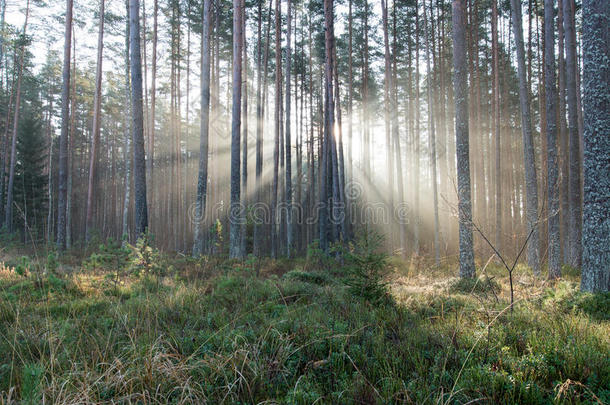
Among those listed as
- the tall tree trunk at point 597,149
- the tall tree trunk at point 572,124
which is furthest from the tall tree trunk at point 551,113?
the tall tree trunk at point 597,149

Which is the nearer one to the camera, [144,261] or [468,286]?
[144,261]

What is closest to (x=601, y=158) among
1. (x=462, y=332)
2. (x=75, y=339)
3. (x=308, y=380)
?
(x=462, y=332)

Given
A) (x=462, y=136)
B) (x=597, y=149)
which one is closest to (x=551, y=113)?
(x=462, y=136)

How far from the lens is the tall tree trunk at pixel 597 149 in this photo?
5.12 metres

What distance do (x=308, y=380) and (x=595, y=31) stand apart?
24.0 feet

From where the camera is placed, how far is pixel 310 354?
282 cm

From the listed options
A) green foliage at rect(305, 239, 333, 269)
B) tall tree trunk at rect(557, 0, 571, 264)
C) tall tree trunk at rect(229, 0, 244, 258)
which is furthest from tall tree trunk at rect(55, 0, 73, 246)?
tall tree trunk at rect(557, 0, 571, 264)

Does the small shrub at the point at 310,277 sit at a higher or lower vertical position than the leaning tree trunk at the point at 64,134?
lower

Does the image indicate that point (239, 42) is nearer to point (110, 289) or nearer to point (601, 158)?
point (110, 289)

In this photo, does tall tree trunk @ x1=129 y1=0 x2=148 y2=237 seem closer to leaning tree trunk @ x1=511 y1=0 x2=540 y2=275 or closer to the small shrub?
the small shrub

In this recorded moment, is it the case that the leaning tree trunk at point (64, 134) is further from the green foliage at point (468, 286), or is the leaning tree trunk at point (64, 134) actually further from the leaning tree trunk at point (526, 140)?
the leaning tree trunk at point (526, 140)

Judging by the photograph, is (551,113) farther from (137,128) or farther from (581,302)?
(137,128)

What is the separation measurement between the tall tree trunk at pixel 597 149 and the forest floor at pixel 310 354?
2.72ft

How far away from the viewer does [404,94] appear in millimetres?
22734
